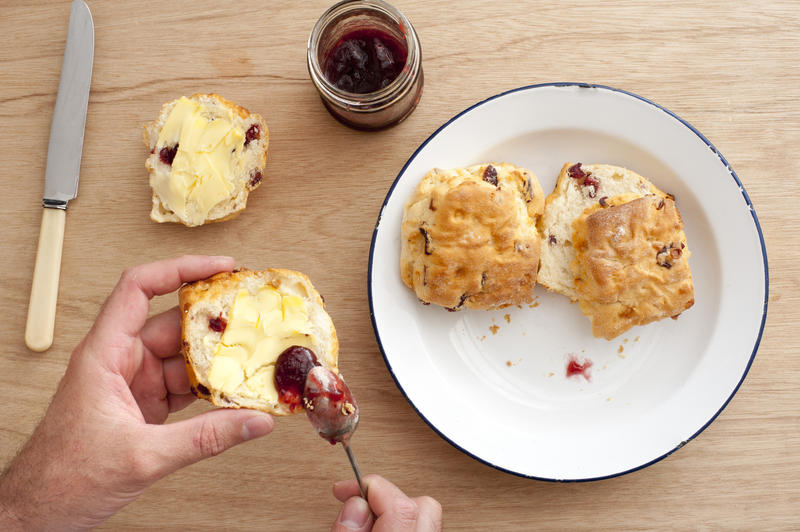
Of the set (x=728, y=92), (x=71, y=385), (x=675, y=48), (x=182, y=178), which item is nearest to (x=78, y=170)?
(x=182, y=178)

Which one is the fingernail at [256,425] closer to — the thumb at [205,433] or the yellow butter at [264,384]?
the thumb at [205,433]

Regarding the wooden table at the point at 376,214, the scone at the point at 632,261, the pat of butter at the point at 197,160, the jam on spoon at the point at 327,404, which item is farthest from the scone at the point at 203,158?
the scone at the point at 632,261

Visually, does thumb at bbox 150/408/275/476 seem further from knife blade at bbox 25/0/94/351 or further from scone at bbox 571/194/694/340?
scone at bbox 571/194/694/340

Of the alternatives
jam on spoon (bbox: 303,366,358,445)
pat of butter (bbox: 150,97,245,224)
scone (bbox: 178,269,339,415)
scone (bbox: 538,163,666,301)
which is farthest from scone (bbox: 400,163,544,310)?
pat of butter (bbox: 150,97,245,224)

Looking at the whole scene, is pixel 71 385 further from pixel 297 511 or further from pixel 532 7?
pixel 532 7

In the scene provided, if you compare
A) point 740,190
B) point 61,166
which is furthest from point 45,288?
point 740,190

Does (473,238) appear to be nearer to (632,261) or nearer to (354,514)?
(632,261)

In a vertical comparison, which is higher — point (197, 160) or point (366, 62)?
point (366, 62)
